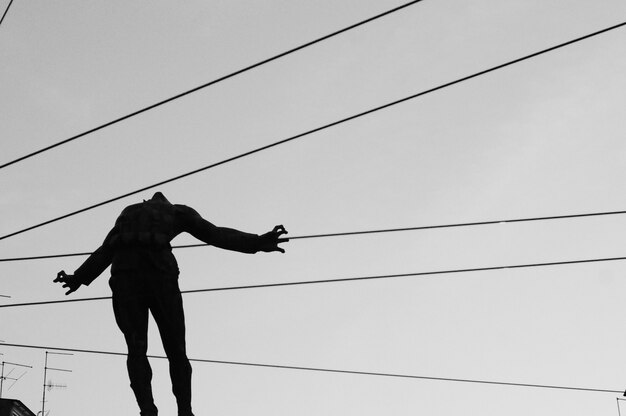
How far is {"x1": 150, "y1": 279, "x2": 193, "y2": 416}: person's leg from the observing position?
1767cm

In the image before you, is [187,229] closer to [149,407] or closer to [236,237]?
[236,237]

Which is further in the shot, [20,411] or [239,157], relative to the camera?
[20,411]

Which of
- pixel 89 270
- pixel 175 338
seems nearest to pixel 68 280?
pixel 89 270

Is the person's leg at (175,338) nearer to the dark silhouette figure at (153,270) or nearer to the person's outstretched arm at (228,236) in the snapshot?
the dark silhouette figure at (153,270)

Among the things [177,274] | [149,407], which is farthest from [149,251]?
[149,407]

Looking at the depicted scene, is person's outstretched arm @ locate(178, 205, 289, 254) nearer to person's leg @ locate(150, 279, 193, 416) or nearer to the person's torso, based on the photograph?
the person's torso

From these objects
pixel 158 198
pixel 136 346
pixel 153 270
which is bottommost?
pixel 136 346

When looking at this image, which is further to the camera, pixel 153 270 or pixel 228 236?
pixel 228 236

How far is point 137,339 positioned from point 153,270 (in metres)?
0.94

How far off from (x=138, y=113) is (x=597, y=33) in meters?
6.63

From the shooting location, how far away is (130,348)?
57.6 feet

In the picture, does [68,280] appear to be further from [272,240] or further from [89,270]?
[272,240]

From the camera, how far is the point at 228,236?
1825 centimetres

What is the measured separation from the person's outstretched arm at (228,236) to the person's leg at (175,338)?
0.83 m
